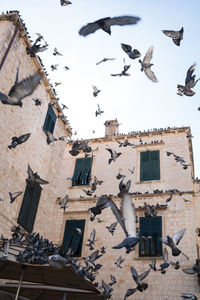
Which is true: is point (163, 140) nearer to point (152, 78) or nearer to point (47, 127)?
point (47, 127)

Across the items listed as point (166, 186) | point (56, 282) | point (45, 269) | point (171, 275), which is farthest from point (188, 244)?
point (45, 269)

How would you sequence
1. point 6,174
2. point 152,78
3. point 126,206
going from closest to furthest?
point 126,206, point 152,78, point 6,174

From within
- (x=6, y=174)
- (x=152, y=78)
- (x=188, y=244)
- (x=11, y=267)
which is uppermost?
(x=152, y=78)

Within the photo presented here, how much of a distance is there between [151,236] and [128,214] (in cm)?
777

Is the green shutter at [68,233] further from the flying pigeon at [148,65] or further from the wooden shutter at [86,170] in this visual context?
the flying pigeon at [148,65]

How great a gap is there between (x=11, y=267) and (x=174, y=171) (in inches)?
374

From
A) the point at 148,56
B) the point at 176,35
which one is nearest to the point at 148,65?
the point at 148,56

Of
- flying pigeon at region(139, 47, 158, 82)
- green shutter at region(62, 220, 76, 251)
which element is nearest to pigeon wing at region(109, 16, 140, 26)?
flying pigeon at region(139, 47, 158, 82)

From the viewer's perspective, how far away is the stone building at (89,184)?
10812 millimetres

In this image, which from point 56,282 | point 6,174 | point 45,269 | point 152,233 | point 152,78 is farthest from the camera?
point 152,233

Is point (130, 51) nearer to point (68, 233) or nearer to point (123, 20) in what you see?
point (123, 20)

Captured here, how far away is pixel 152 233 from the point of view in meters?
12.6

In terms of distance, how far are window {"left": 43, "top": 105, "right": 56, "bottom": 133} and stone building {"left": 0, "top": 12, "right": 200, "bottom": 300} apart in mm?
44

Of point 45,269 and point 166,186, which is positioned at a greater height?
point 166,186
